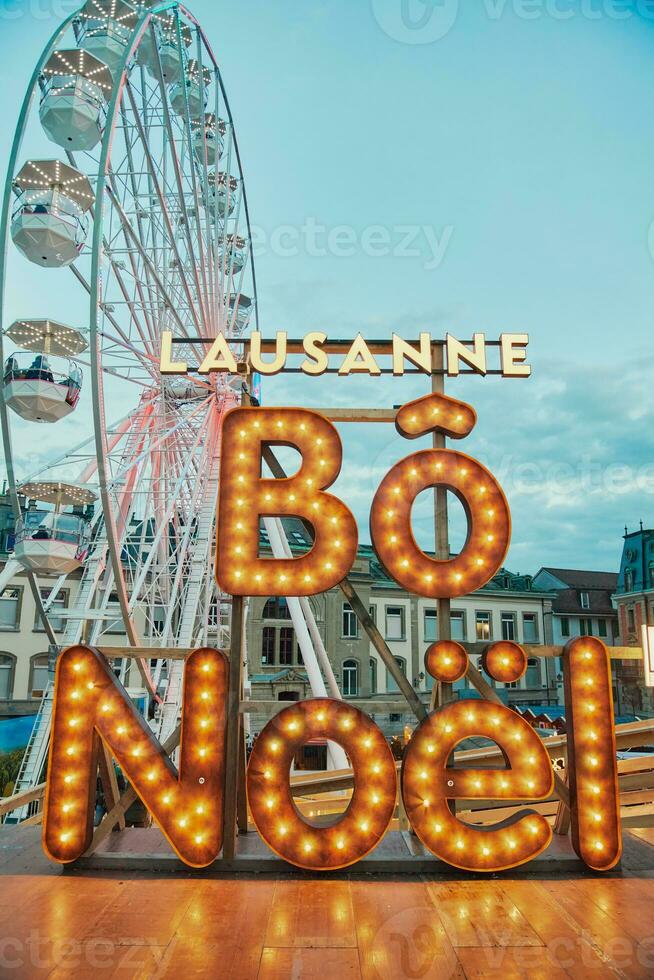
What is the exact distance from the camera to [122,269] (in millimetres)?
18156

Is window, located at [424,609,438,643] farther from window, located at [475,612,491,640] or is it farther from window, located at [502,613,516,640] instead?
window, located at [502,613,516,640]

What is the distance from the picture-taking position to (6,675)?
3953 centimetres

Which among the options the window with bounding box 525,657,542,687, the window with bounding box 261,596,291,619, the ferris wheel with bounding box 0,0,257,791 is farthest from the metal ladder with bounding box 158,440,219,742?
the window with bounding box 525,657,542,687

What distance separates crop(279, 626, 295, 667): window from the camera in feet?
141

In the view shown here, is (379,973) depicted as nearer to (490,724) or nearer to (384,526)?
(490,724)

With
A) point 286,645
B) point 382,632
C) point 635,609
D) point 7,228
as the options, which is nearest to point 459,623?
point 382,632

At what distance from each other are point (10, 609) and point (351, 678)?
21.9 metres

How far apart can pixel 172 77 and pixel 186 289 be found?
6.08 meters

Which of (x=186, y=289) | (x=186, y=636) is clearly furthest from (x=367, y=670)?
(x=186, y=289)

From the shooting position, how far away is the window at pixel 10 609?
40156 millimetres

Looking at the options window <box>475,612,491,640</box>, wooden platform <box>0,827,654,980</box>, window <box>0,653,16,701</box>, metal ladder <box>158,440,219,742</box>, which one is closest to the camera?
wooden platform <box>0,827,654,980</box>

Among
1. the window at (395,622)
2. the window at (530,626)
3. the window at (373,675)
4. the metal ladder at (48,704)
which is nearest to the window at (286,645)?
the window at (373,675)

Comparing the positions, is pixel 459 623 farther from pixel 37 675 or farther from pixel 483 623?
pixel 37 675

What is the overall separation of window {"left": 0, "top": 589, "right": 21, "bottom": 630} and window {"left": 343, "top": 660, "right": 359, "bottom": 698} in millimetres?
20685
